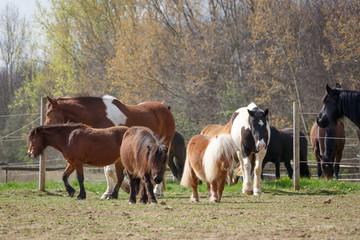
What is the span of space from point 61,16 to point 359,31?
17199mm

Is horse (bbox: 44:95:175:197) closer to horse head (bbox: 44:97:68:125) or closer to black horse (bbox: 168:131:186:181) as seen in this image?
horse head (bbox: 44:97:68:125)

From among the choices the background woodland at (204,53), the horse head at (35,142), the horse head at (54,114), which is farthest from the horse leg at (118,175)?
the background woodland at (204,53)

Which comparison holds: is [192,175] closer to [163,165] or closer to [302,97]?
[163,165]

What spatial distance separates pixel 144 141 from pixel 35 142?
2.72m

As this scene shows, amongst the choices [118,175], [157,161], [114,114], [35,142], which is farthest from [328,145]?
[35,142]

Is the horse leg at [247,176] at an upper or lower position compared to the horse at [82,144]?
lower

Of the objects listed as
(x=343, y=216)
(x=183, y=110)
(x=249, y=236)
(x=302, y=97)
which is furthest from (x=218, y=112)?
(x=249, y=236)

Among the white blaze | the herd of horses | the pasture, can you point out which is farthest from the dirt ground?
the white blaze

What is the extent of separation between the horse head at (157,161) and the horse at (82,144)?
5.27 ft

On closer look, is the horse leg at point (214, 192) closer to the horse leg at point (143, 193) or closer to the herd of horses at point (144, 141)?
the herd of horses at point (144, 141)

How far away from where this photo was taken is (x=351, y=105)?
7711 mm

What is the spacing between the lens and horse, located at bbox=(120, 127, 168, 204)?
7336 millimetres

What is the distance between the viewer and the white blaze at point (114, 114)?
10.0 meters

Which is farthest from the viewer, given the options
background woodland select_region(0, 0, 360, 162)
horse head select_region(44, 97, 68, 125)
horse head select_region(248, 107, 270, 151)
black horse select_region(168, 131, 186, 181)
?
background woodland select_region(0, 0, 360, 162)
